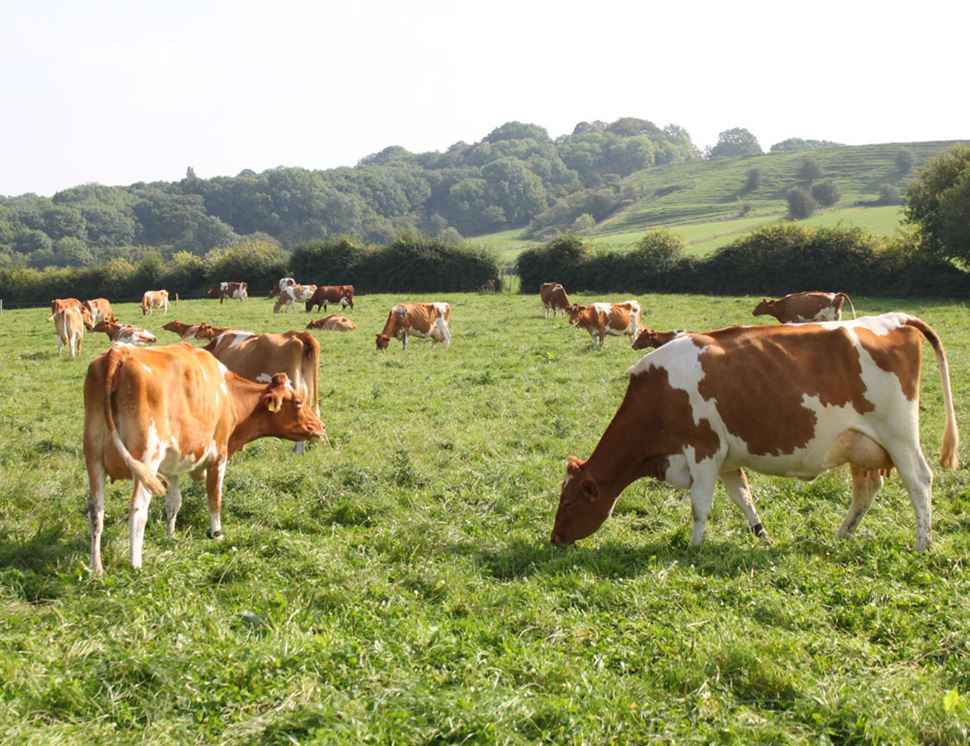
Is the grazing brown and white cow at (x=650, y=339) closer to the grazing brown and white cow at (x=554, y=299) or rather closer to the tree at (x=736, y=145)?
the grazing brown and white cow at (x=554, y=299)

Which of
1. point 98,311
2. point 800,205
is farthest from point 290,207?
point 98,311

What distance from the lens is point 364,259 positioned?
55.5 meters

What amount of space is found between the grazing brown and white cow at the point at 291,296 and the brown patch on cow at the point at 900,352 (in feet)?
114

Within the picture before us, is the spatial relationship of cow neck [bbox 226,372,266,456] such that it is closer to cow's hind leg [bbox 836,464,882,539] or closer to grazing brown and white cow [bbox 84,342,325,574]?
grazing brown and white cow [bbox 84,342,325,574]

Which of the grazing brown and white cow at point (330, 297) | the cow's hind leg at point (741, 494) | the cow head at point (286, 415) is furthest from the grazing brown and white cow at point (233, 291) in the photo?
the cow's hind leg at point (741, 494)

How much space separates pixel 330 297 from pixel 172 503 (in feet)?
108

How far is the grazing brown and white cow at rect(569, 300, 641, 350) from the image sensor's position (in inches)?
894

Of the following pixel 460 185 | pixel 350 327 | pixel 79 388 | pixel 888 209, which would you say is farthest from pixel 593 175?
pixel 79 388

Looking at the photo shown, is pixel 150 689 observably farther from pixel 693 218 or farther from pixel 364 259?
pixel 693 218

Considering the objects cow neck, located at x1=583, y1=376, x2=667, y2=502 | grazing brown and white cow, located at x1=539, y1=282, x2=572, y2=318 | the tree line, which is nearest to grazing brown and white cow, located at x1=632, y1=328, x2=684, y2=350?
grazing brown and white cow, located at x1=539, y1=282, x2=572, y2=318

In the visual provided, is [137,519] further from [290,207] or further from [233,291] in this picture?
[290,207]

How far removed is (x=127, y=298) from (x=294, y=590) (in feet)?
190

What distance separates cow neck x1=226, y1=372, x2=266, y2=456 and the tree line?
298 feet

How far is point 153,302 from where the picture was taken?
40.2 meters
